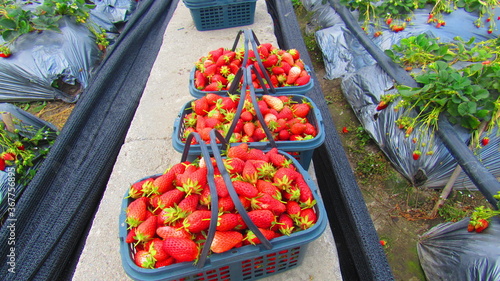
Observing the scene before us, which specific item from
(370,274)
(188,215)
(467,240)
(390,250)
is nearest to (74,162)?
(188,215)

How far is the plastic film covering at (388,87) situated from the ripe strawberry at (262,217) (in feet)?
5.16

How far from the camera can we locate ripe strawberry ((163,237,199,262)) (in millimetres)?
993

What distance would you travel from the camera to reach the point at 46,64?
3143 millimetres

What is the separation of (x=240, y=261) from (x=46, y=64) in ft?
10.6

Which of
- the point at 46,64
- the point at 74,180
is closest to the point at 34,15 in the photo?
the point at 46,64

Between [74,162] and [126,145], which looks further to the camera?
[74,162]

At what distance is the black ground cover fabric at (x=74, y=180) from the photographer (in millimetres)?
1860

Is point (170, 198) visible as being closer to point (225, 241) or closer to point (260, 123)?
point (225, 241)

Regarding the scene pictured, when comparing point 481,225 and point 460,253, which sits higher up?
point 481,225

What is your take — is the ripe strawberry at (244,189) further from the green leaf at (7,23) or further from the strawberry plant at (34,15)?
the green leaf at (7,23)

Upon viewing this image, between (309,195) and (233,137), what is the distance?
507 mm

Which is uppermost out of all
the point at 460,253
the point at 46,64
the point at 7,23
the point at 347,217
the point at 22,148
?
the point at 7,23

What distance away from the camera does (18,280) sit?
1.73m

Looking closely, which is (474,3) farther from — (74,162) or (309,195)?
(74,162)
